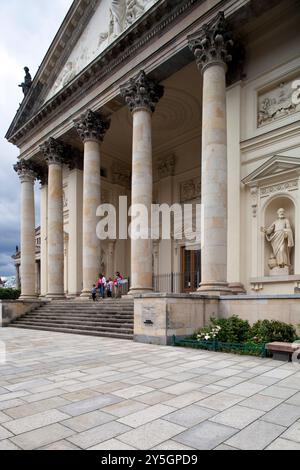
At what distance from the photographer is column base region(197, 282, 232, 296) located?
1335 centimetres

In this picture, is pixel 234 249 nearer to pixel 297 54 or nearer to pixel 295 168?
pixel 295 168

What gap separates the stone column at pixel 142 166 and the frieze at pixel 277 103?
537cm

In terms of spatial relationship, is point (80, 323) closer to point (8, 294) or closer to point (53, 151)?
point (53, 151)

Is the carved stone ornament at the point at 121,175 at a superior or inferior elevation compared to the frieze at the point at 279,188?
superior

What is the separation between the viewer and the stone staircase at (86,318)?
15.0 metres

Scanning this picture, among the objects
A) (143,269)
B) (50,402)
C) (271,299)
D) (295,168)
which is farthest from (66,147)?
(50,402)

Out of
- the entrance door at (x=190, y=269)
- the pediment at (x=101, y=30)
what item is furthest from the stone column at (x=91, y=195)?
the entrance door at (x=190, y=269)

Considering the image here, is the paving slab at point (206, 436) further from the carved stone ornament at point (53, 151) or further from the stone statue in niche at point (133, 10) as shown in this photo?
the carved stone ornament at point (53, 151)

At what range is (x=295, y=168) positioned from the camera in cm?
1390

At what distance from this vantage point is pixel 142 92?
1777 centimetres

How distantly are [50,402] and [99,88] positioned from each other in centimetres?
1903

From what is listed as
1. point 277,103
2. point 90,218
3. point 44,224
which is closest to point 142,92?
point 277,103

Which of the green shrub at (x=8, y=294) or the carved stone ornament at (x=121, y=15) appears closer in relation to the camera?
the carved stone ornament at (x=121, y=15)

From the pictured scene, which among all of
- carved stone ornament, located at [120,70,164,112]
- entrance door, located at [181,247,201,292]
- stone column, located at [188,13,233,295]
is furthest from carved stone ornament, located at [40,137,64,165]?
stone column, located at [188,13,233,295]
